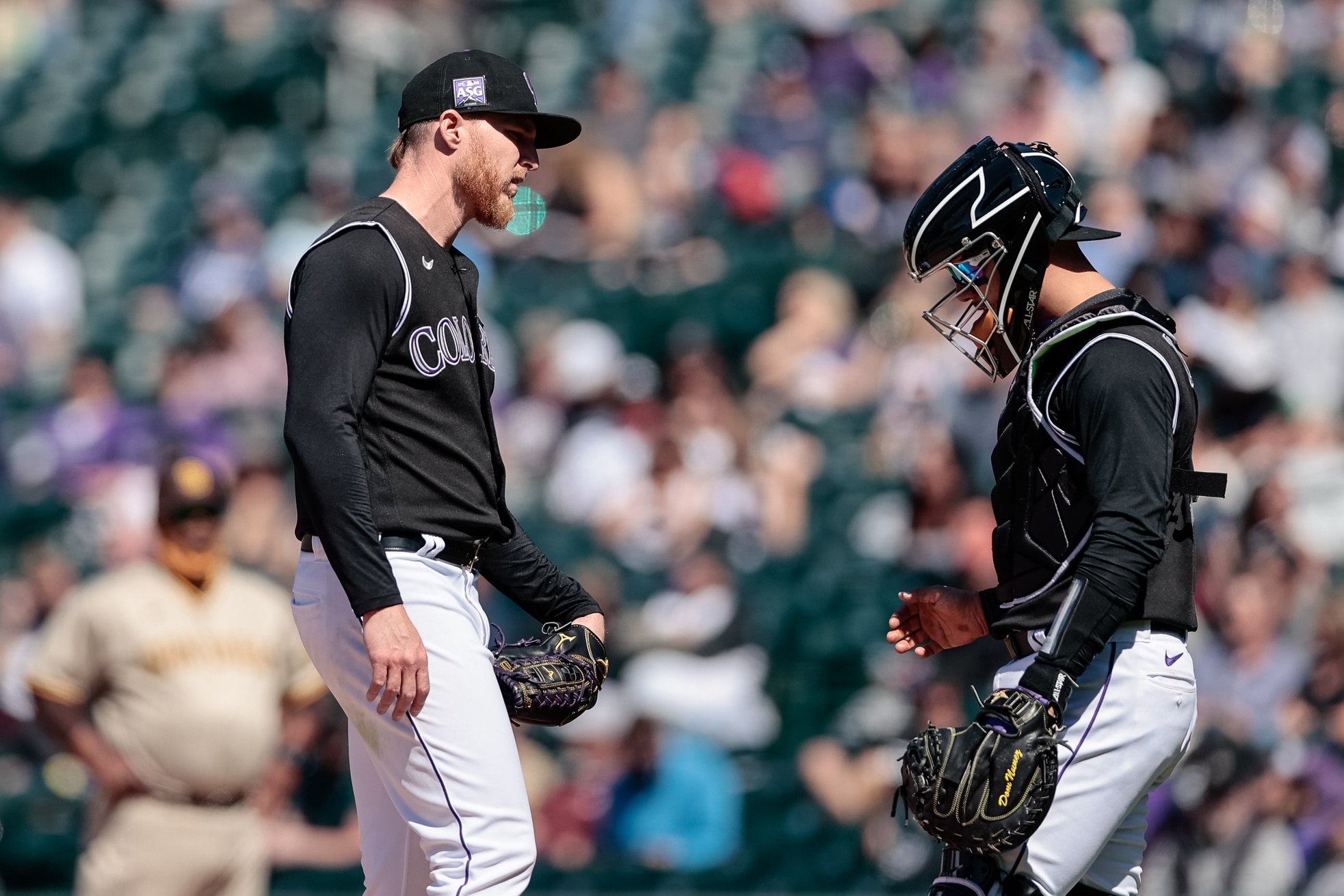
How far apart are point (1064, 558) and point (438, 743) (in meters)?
1.40

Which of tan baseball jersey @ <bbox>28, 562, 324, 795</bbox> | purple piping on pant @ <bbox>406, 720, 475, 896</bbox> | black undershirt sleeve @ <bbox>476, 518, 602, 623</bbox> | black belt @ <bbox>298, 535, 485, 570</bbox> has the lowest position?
tan baseball jersey @ <bbox>28, 562, 324, 795</bbox>

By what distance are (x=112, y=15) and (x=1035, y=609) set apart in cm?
1091

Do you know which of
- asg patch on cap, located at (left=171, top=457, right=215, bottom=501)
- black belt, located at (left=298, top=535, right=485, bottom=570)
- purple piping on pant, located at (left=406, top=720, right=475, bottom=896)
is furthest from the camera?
asg patch on cap, located at (left=171, top=457, right=215, bottom=501)

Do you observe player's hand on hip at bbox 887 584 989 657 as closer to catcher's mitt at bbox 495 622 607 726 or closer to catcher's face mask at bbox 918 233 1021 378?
catcher's face mask at bbox 918 233 1021 378

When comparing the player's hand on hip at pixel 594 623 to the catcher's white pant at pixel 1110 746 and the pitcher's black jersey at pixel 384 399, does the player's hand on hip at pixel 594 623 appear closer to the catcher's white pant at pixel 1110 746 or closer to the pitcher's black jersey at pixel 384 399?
the pitcher's black jersey at pixel 384 399

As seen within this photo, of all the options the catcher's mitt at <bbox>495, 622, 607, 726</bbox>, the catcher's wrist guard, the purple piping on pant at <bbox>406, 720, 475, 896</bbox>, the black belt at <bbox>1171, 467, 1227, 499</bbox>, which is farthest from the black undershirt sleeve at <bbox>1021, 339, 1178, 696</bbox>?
the purple piping on pant at <bbox>406, 720, 475, 896</bbox>

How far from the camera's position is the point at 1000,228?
3648 mm

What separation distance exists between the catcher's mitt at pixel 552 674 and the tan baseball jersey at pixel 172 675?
7.01 ft

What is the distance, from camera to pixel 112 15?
12352 mm

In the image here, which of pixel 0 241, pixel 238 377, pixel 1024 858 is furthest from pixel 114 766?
pixel 0 241

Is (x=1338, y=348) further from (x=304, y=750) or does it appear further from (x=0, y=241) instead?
(x=0, y=241)

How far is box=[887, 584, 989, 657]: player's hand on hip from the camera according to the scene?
387 cm

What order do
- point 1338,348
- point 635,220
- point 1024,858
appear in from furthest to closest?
point 635,220
point 1338,348
point 1024,858

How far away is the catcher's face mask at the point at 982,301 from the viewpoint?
368 cm
